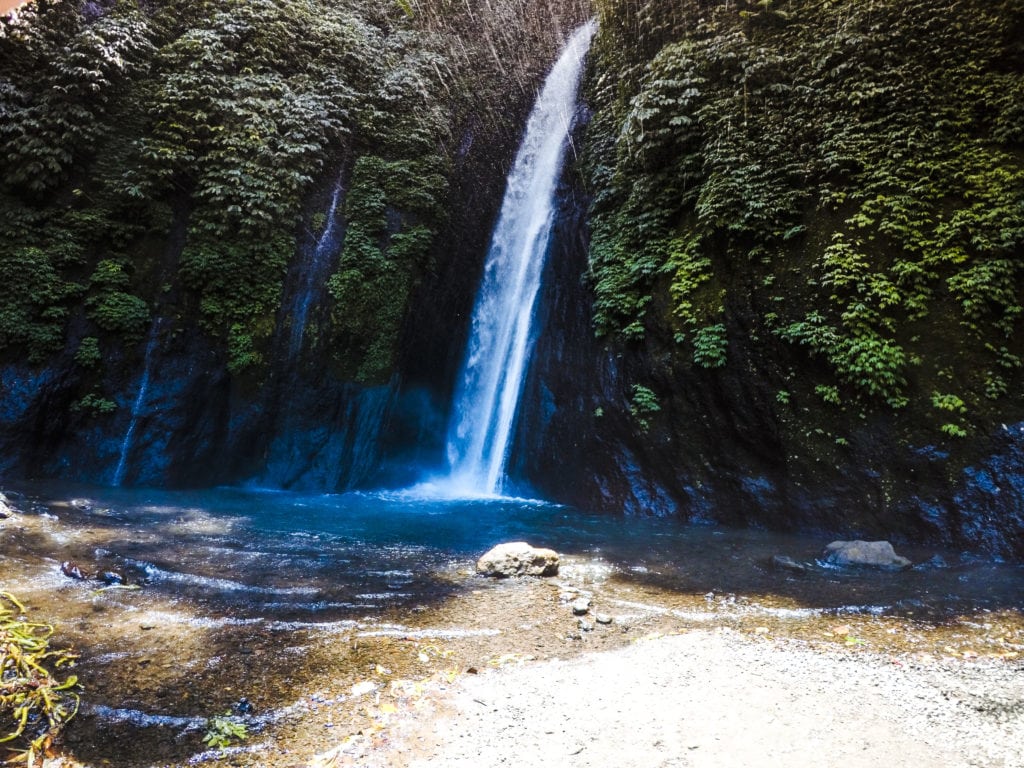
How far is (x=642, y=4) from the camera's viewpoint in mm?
11680

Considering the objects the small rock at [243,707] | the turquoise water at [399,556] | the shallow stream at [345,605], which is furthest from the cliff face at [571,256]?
the small rock at [243,707]

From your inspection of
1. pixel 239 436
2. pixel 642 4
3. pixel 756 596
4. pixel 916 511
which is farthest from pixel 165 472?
pixel 642 4

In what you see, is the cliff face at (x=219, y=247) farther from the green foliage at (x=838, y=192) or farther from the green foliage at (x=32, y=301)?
the green foliage at (x=838, y=192)

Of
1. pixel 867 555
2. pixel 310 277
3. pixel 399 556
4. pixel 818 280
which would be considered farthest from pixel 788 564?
pixel 310 277

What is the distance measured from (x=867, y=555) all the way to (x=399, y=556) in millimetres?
5668

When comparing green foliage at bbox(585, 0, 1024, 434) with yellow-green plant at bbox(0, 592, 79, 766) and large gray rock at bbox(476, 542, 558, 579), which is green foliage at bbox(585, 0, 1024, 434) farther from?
yellow-green plant at bbox(0, 592, 79, 766)

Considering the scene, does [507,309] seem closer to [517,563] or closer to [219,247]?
[219,247]

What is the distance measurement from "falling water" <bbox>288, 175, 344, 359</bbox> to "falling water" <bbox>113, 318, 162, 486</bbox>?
2.71m

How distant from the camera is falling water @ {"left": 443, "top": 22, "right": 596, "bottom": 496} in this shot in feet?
41.4

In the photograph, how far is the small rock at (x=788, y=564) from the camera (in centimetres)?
602

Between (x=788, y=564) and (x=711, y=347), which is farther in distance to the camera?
(x=711, y=347)

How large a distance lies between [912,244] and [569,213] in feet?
24.2

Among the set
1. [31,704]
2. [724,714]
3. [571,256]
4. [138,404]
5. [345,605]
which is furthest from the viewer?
[571,256]

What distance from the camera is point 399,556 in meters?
6.50
